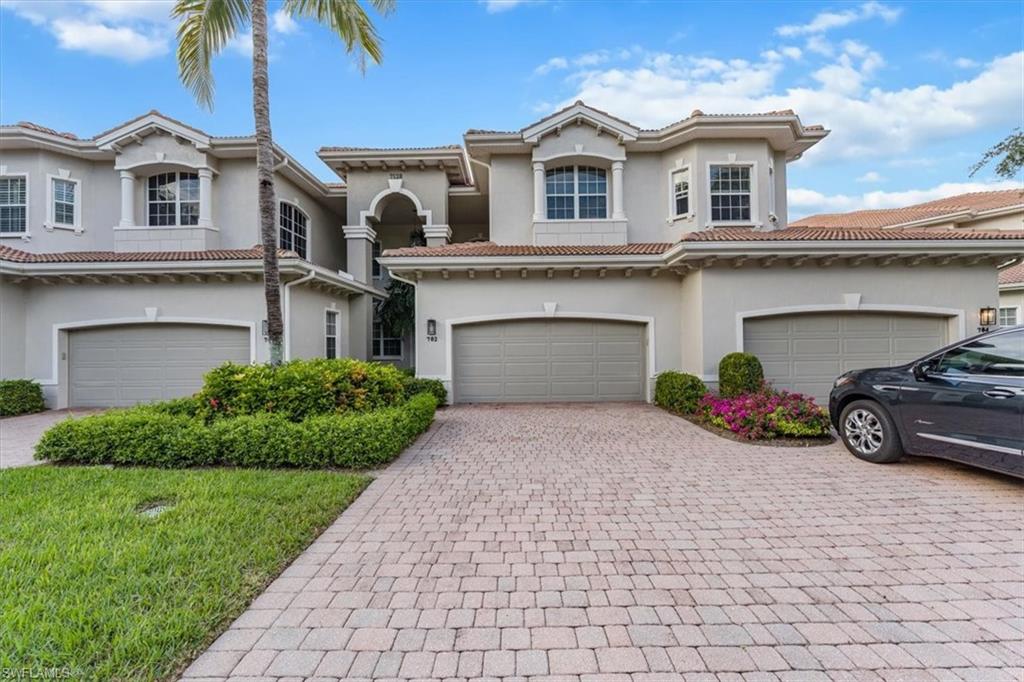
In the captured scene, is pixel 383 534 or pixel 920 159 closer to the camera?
pixel 383 534

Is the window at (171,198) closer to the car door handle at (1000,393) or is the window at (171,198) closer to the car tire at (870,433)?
the car tire at (870,433)

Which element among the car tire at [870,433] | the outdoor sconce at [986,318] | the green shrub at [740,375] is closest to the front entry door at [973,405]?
the car tire at [870,433]

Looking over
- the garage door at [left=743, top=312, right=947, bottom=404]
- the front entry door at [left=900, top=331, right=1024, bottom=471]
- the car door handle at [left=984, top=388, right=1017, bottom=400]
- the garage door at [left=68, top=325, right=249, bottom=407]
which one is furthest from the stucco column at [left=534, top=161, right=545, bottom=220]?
the car door handle at [left=984, top=388, right=1017, bottom=400]

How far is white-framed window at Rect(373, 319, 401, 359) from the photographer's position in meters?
16.3

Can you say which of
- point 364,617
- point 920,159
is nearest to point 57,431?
point 364,617

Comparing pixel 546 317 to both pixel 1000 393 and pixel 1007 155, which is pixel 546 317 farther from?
pixel 1007 155

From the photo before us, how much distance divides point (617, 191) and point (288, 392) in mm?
9680

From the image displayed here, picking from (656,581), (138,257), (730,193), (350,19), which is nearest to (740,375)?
(730,193)

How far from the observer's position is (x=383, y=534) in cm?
382

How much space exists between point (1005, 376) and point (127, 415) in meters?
10.7

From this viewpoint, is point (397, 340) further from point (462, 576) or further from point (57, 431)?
point (462, 576)

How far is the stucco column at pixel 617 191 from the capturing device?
1209 cm

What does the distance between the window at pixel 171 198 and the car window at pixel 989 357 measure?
54.7ft

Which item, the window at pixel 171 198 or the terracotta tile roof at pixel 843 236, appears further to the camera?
the window at pixel 171 198
